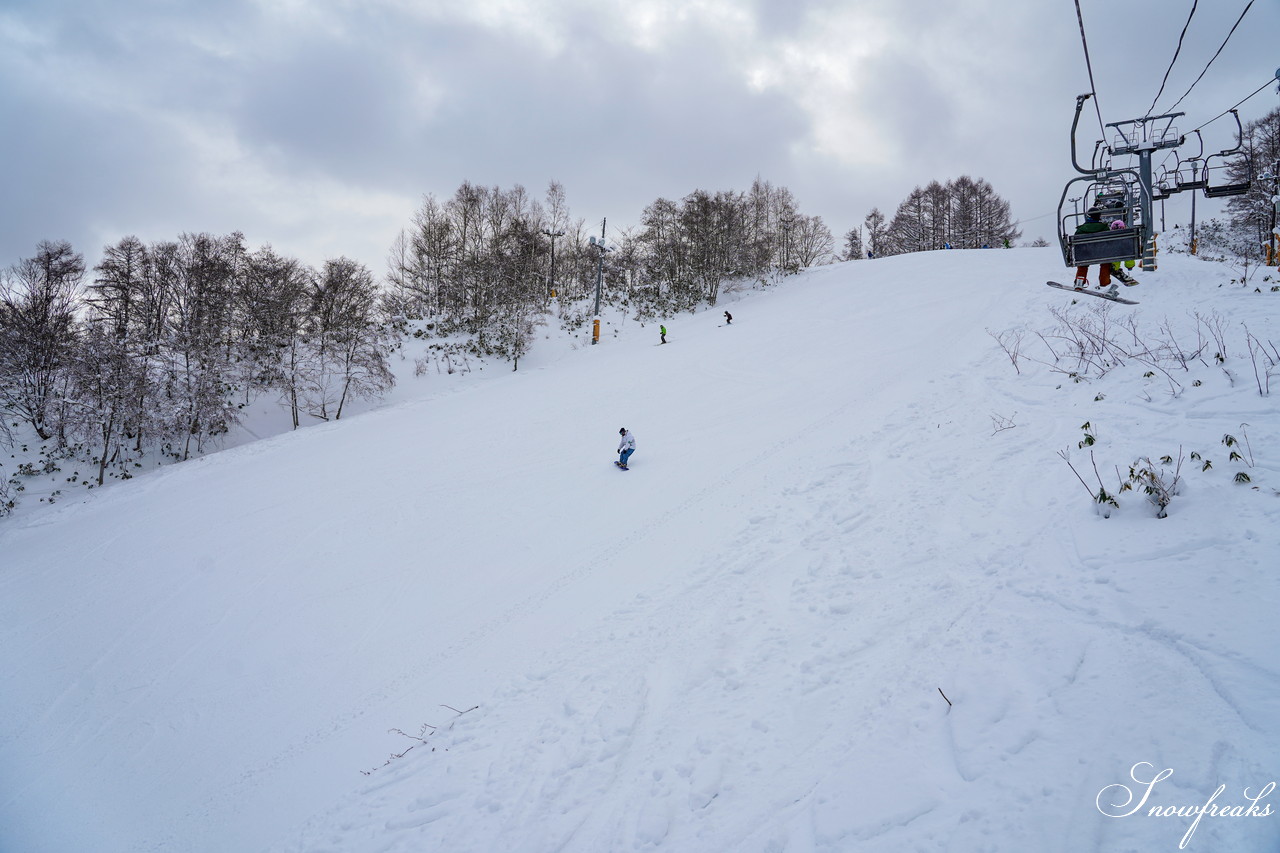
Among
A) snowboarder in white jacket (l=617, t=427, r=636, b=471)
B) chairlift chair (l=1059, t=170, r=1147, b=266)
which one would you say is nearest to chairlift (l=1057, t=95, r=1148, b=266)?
chairlift chair (l=1059, t=170, r=1147, b=266)

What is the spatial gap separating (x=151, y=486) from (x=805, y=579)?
1849 cm

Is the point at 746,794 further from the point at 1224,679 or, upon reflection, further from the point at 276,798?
the point at 276,798

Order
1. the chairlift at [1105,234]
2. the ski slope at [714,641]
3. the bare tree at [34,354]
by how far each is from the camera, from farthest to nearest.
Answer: the bare tree at [34,354] → the chairlift at [1105,234] → the ski slope at [714,641]

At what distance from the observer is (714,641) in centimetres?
535

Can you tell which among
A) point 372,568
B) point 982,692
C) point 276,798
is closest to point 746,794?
point 982,692

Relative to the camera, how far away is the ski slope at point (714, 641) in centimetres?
313

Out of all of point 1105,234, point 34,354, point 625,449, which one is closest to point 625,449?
point 625,449

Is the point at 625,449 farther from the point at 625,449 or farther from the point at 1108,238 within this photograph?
the point at 1108,238

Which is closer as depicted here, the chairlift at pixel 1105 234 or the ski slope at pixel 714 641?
the ski slope at pixel 714 641

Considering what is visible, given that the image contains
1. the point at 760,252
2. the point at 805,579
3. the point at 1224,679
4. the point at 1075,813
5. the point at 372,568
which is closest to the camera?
the point at 1075,813

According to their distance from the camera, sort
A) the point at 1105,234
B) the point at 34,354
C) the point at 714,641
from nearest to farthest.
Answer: the point at 714,641 < the point at 1105,234 < the point at 34,354

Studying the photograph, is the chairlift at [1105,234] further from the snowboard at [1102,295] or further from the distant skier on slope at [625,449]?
the distant skier on slope at [625,449]

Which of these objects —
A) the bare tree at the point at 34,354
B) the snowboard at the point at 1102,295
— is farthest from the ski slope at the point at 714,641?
the bare tree at the point at 34,354

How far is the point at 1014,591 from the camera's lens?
4.44 metres
